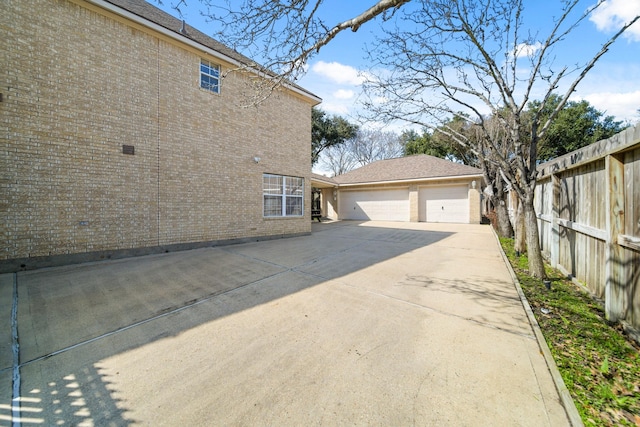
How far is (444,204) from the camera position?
1652 centimetres

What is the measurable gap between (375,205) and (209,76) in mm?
13826

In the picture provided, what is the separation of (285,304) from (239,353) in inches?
51.2

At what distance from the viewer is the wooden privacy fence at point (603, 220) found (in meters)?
2.96

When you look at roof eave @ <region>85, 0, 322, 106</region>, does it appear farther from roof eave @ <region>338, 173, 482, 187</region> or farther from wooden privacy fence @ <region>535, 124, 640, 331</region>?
roof eave @ <region>338, 173, 482, 187</region>

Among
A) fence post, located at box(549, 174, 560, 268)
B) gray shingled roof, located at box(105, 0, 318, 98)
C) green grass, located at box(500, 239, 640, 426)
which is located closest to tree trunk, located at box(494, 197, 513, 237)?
fence post, located at box(549, 174, 560, 268)

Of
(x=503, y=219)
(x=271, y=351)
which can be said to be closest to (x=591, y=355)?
(x=271, y=351)

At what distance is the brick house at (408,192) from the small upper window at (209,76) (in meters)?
9.71

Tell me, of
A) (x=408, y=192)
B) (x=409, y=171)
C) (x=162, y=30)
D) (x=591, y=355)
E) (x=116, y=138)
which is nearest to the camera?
(x=591, y=355)

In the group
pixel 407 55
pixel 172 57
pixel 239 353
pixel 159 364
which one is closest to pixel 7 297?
pixel 159 364

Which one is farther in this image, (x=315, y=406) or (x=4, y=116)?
(x=4, y=116)

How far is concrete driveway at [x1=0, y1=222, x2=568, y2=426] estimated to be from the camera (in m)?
1.97

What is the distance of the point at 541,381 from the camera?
7.48ft

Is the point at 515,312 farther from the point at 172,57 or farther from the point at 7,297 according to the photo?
the point at 172,57

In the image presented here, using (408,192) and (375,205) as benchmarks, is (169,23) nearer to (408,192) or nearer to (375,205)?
(375,205)
